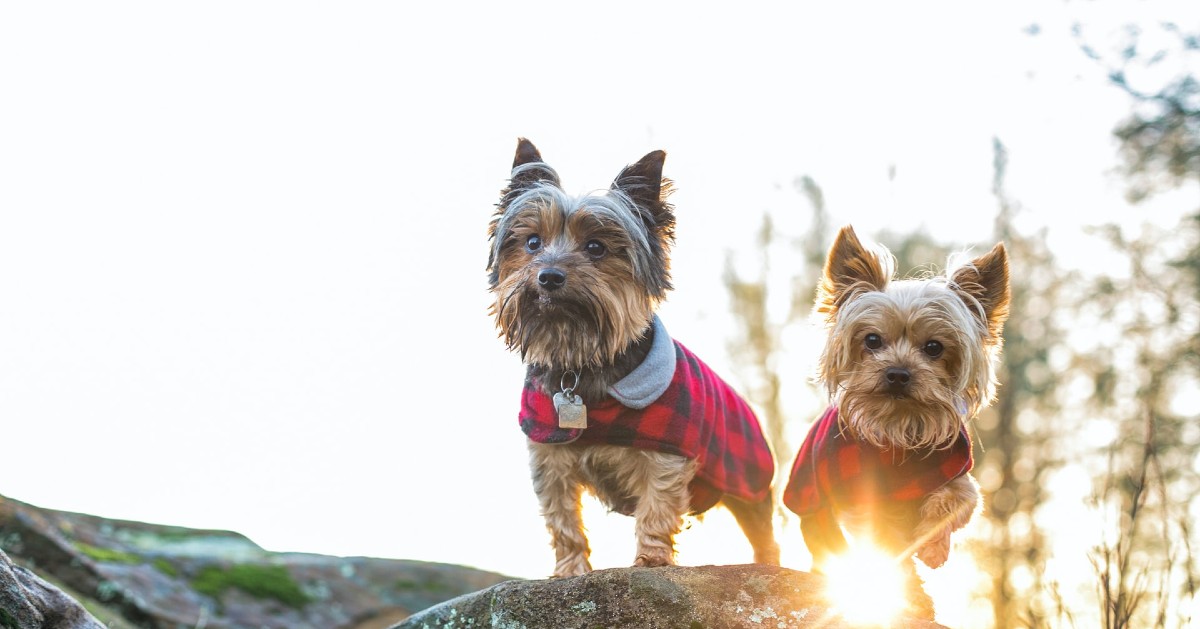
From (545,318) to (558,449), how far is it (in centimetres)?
80

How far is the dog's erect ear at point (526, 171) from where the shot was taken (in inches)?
246

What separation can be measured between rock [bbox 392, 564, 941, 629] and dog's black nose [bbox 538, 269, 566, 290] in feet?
5.21

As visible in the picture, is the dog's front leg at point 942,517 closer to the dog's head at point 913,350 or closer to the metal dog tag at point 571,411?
the dog's head at point 913,350

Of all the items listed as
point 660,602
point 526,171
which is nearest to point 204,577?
point 526,171

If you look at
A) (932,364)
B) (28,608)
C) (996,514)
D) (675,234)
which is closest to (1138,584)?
(932,364)

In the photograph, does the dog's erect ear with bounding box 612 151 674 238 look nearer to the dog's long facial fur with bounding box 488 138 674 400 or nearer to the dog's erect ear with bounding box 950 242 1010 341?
the dog's long facial fur with bounding box 488 138 674 400

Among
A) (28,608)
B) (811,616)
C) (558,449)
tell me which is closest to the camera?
(28,608)

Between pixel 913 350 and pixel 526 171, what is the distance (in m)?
2.59

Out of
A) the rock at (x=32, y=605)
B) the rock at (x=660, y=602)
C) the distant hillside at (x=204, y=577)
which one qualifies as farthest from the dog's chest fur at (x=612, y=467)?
the distant hillside at (x=204, y=577)

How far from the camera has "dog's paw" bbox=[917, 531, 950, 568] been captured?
5.62 m

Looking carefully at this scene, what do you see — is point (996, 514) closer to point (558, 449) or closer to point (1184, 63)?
point (1184, 63)

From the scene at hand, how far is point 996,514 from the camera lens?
53.8 ft

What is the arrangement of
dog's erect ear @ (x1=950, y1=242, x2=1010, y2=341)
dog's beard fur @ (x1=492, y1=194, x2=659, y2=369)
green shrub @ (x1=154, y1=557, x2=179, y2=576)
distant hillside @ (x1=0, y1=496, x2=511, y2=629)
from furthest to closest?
green shrub @ (x1=154, y1=557, x2=179, y2=576), distant hillside @ (x1=0, y1=496, x2=511, y2=629), dog's erect ear @ (x1=950, y1=242, x2=1010, y2=341), dog's beard fur @ (x1=492, y1=194, x2=659, y2=369)

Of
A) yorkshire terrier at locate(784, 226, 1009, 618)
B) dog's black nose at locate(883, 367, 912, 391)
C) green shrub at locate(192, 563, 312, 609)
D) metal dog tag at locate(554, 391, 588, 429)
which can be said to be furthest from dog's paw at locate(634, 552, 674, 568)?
green shrub at locate(192, 563, 312, 609)
